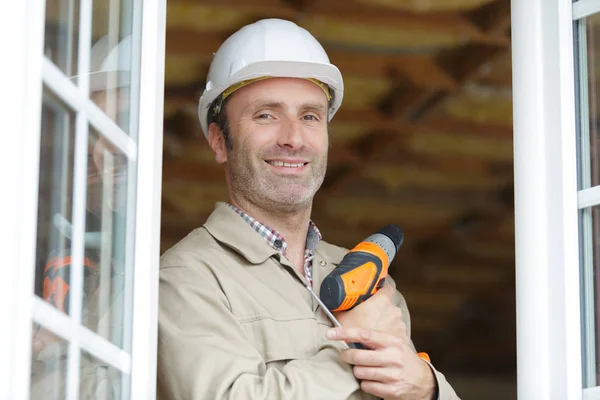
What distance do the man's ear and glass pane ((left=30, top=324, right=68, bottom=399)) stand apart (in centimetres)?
146

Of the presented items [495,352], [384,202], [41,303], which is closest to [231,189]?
[41,303]

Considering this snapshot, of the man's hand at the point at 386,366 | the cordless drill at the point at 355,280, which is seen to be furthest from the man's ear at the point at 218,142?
the man's hand at the point at 386,366

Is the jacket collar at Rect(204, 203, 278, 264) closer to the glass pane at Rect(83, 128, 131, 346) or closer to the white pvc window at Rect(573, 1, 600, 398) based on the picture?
the glass pane at Rect(83, 128, 131, 346)

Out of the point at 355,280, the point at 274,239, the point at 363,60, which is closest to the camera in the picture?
the point at 355,280

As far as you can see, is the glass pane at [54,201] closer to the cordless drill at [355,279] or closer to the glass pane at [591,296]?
the cordless drill at [355,279]

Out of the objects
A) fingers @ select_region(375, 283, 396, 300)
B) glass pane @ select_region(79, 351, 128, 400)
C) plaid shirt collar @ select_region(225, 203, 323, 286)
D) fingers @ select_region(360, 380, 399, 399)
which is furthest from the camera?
plaid shirt collar @ select_region(225, 203, 323, 286)

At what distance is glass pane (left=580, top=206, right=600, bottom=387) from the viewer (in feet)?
7.14

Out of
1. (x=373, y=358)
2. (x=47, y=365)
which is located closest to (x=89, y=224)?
(x=47, y=365)

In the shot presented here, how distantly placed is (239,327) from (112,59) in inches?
31.5

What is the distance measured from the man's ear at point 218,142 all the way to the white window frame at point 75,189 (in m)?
0.99

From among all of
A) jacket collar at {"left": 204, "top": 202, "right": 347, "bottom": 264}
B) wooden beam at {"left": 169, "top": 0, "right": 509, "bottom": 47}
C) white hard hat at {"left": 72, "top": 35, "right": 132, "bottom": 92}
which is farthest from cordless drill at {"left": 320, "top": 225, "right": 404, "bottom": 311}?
wooden beam at {"left": 169, "top": 0, "right": 509, "bottom": 47}

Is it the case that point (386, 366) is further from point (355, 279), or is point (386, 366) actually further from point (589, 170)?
point (589, 170)

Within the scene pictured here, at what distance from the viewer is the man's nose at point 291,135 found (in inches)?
113

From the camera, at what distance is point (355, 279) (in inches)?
98.1
